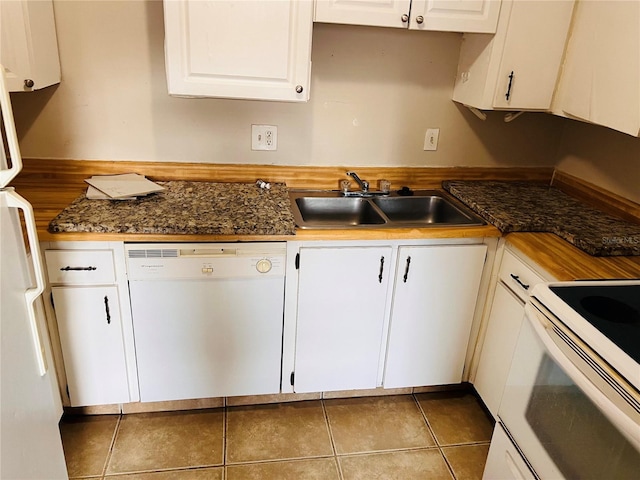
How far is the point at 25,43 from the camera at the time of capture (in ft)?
5.53

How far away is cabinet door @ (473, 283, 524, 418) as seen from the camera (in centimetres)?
189

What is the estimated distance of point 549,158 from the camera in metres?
2.47

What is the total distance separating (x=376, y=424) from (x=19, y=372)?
1437 millimetres

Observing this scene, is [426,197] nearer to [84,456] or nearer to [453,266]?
[453,266]

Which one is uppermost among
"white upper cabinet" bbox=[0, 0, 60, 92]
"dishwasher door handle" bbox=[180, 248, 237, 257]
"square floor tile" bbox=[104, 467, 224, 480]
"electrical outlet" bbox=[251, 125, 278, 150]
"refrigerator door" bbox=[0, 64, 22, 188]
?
"white upper cabinet" bbox=[0, 0, 60, 92]

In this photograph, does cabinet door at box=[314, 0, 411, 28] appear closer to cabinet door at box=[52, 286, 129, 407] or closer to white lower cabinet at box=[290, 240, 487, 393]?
white lower cabinet at box=[290, 240, 487, 393]

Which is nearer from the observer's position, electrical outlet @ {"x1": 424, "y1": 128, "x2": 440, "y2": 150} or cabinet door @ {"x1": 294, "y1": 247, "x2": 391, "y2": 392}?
cabinet door @ {"x1": 294, "y1": 247, "x2": 391, "y2": 392}

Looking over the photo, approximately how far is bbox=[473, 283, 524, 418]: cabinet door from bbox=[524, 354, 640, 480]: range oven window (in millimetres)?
467

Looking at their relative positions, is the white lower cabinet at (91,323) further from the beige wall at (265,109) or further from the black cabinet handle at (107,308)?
the beige wall at (265,109)

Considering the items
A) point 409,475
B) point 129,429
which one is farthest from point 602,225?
point 129,429

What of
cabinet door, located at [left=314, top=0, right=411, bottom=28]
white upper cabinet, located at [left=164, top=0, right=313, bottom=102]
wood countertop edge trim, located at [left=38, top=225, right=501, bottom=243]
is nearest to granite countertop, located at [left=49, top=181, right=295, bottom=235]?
wood countertop edge trim, located at [left=38, top=225, right=501, bottom=243]

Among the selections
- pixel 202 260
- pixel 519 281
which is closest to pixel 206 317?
pixel 202 260

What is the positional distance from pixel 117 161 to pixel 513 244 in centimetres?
170

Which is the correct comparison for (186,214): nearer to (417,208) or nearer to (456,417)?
(417,208)
